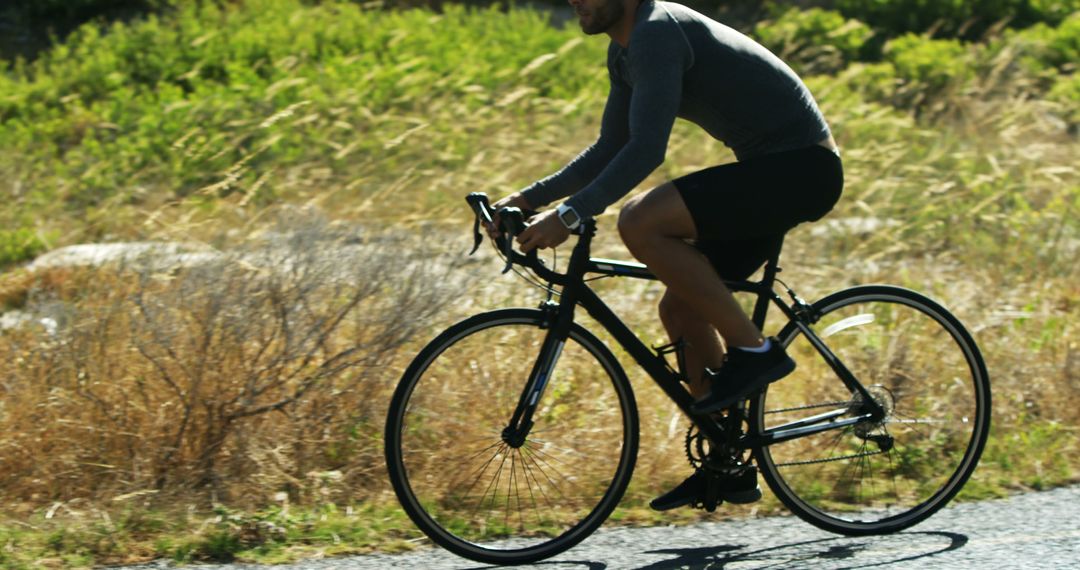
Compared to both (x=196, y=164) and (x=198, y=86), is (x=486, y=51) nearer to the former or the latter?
(x=198, y=86)

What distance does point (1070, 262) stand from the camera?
827 cm

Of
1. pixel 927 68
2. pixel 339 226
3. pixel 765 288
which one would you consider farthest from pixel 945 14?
pixel 765 288

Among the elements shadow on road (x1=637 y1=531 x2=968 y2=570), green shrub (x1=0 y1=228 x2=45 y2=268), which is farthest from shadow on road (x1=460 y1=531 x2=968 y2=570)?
green shrub (x1=0 y1=228 x2=45 y2=268)

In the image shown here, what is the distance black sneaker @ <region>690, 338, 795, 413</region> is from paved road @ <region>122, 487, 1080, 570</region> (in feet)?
1.79

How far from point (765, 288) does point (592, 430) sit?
0.85m

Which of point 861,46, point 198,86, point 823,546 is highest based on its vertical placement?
point 861,46

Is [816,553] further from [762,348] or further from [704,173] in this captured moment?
[704,173]

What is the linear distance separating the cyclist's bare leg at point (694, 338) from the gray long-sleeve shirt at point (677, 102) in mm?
527

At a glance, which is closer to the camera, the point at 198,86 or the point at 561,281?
the point at 561,281

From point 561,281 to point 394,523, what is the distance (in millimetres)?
1110

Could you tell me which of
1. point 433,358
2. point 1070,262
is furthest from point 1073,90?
point 433,358

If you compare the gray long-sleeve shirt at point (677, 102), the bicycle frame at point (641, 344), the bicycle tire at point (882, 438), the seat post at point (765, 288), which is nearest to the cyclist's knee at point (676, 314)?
the bicycle frame at point (641, 344)

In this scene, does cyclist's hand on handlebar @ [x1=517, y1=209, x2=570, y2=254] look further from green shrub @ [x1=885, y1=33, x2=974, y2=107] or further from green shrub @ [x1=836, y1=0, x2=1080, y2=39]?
green shrub @ [x1=836, y1=0, x2=1080, y2=39]

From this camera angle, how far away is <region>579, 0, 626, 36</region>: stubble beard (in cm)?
441
